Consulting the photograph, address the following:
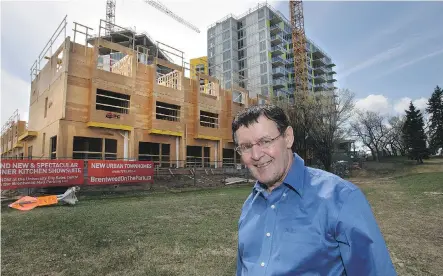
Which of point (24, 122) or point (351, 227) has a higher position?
point (24, 122)

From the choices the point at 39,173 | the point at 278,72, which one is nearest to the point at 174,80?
the point at 39,173

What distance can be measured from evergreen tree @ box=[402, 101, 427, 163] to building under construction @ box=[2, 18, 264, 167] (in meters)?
30.4

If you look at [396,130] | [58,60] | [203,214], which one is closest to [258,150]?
[203,214]

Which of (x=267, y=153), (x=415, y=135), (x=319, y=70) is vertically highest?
(x=319, y=70)

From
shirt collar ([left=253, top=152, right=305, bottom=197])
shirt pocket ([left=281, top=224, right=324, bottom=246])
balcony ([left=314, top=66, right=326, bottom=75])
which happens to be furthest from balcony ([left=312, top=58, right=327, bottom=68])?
shirt pocket ([left=281, top=224, right=324, bottom=246])

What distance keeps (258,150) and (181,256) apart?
358 centimetres

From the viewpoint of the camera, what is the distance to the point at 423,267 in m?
3.99

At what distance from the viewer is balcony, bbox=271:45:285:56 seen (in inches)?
2605

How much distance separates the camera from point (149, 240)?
18.0 feet

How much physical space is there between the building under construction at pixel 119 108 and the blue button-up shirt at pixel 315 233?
2007 cm

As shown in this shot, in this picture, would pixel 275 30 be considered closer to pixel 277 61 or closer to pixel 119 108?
pixel 277 61

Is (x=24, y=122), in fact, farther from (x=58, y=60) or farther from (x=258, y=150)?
(x=258, y=150)

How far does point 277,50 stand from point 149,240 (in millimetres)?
67635

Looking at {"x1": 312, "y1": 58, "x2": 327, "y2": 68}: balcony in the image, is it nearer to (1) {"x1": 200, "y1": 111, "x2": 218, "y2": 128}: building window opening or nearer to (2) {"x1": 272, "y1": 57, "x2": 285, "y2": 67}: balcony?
(2) {"x1": 272, "y1": 57, "x2": 285, "y2": 67}: balcony
